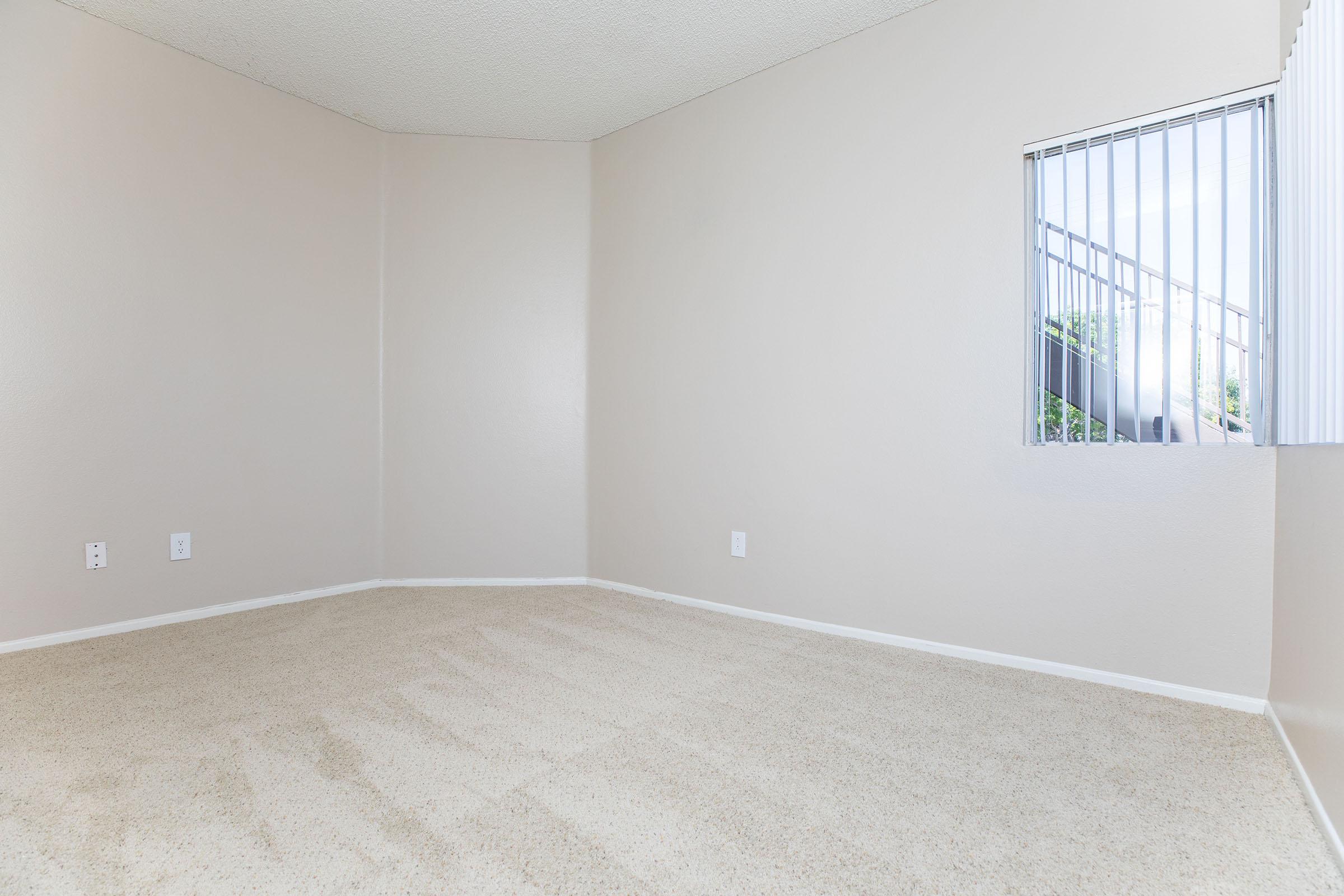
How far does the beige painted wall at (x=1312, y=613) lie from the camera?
54.0 inches

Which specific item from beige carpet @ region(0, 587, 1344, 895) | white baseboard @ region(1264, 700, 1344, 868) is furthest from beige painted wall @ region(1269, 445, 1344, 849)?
beige carpet @ region(0, 587, 1344, 895)

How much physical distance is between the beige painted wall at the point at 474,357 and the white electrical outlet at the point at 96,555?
129 cm

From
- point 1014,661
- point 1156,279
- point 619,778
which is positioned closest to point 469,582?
point 619,778

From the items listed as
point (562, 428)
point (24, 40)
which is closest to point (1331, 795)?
point (562, 428)

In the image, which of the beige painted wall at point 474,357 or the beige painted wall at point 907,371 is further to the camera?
the beige painted wall at point 474,357

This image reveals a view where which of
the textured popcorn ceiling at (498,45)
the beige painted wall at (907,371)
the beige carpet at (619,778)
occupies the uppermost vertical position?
the textured popcorn ceiling at (498,45)

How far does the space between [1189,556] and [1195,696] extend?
0.42 metres

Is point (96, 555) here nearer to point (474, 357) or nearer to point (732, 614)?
point (474, 357)

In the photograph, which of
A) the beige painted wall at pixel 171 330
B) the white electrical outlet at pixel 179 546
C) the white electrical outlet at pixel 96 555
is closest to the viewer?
the beige painted wall at pixel 171 330

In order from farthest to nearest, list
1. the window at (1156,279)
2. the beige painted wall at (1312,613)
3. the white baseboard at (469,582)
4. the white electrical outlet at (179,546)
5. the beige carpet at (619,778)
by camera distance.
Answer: the white baseboard at (469,582) < the white electrical outlet at (179,546) < the window at (1156,279) < the beige painted wall at (1312,613) < the beige carpet at (619,778)

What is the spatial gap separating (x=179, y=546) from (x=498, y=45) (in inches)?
101

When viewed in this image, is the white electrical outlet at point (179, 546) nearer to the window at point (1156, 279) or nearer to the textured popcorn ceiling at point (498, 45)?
the textured popcorn ceiling at point (498, 45)

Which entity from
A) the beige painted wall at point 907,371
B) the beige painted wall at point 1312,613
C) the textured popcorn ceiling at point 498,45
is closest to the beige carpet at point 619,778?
Result: the beige painted wall at point 1312,613

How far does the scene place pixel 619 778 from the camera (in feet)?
5.29
